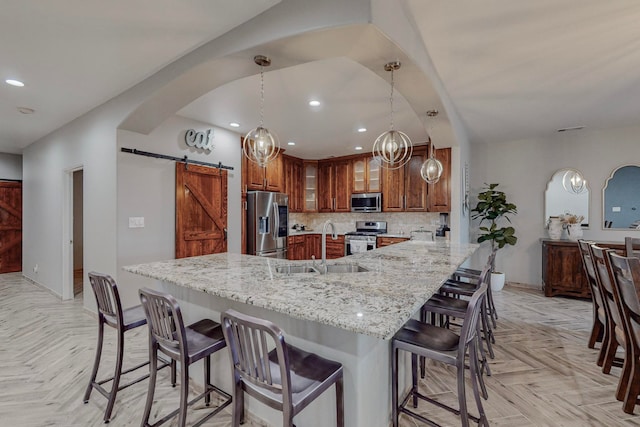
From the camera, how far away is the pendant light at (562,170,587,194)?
15.6ft

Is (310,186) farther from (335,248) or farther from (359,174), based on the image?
(335,248)

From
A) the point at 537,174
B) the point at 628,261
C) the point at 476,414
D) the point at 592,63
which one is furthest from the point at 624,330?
the point at 537,174

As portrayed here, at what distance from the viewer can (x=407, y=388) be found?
84.5 inches

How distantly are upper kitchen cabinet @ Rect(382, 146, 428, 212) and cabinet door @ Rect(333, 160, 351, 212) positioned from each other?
0.78 meters

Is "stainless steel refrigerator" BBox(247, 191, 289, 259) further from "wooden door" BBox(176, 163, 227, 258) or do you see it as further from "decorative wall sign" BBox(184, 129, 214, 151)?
"decorative wall sign" BBox(184, 129, 214, 151)

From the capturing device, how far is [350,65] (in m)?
2.54

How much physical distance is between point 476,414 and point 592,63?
2932mm

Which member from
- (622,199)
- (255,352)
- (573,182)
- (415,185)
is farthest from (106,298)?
(622,199)

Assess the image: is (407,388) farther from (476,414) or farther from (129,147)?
(129,147)

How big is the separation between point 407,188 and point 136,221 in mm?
4333

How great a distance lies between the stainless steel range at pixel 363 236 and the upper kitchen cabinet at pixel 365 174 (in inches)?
30.1

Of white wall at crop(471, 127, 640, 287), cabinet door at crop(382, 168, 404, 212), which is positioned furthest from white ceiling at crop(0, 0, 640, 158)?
cabinet door at crop(382, 168, 404, 212)

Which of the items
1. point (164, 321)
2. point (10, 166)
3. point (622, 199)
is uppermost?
point (10, 166)

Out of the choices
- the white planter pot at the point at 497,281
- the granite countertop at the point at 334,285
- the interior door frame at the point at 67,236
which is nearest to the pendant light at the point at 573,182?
the white planter pot at the point at 497,281
